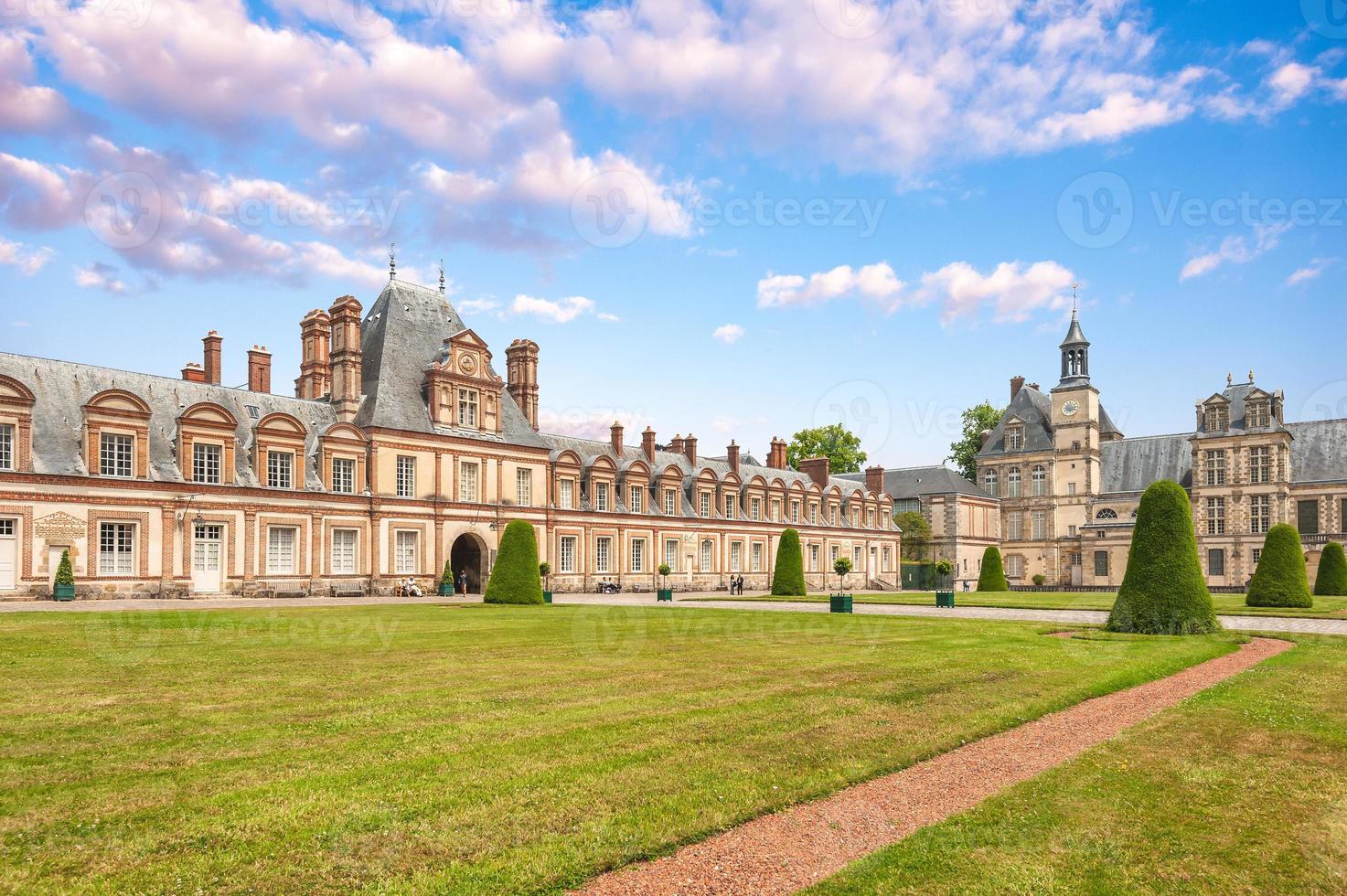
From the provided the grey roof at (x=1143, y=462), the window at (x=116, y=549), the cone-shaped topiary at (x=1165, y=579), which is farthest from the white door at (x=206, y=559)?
the grey roof at (x=1143, y=462)

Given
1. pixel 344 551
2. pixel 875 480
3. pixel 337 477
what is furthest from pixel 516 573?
pixel 875 480

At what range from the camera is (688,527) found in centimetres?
5872

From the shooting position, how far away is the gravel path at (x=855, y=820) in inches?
239

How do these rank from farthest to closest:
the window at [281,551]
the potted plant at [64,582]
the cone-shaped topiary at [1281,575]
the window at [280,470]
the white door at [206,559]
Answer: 1. the window at [280,470]
2. the window at [281,551]
3. the cone-shaped topiary at [1281,575]
4. the white door at [206,559]
5. the potted plant at [64,582]

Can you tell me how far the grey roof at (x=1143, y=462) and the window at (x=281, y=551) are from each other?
61953 mm

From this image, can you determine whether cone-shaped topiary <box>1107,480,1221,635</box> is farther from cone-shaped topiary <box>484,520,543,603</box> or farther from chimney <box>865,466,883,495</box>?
chimney <box>865,466,883,495</box>

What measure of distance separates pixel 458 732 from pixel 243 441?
32456 millimetres

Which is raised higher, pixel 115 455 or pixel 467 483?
pixel 115 455

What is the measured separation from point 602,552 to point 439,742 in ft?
145

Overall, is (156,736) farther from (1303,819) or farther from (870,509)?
(870,509)

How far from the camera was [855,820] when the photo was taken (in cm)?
726

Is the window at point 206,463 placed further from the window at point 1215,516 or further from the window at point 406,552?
the window at point 1215,516

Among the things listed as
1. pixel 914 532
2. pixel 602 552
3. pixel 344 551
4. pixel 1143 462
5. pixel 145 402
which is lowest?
pixel 914 532

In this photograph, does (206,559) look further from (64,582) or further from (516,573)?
(516,573)
